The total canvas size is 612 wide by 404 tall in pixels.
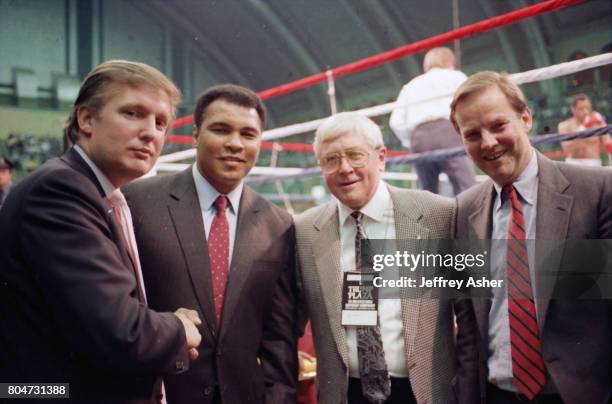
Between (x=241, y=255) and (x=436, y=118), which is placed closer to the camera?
(x=241, y=255)

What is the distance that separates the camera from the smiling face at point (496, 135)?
125 centimetres

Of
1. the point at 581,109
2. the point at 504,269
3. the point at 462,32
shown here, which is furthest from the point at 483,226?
the point at 581,109

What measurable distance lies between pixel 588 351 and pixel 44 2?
3097 millimetres

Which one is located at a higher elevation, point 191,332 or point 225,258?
point 225,258

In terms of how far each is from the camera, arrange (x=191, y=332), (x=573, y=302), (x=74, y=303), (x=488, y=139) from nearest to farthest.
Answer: (x=74, y=303), (x=191, y=332), (x=573, y=302), (x=488, y=139)

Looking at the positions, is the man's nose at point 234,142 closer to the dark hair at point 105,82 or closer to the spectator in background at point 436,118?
the dark hair at point 105,82

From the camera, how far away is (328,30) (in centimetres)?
274

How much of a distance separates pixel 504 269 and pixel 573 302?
180 millimetres

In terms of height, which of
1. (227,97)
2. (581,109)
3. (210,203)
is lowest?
(210,203)

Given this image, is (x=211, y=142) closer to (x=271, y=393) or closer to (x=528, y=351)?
(x=271, y=393)

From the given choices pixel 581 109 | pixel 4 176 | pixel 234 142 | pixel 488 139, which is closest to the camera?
pixel 488 139

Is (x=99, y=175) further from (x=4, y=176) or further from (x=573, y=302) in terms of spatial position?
(x=4, y=176)

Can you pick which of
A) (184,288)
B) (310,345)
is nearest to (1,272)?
(184,288)

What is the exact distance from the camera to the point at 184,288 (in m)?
1.32
